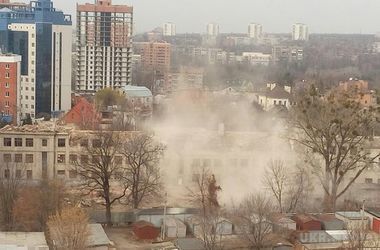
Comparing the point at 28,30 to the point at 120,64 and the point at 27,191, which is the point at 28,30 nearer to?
the point at 120,64

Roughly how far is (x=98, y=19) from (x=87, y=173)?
52.8 ft

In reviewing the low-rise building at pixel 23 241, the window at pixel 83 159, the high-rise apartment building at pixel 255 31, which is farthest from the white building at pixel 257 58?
the low-rise building at pixel 23 241

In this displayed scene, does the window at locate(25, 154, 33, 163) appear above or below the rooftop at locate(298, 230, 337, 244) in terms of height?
above

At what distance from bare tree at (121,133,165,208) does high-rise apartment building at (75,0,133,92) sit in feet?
42.6

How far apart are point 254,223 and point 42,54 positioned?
13.0 metres

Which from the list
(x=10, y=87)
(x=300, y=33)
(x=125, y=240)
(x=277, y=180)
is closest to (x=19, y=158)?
(x=125, y=240)

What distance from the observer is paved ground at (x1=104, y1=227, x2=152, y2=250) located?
300 inches

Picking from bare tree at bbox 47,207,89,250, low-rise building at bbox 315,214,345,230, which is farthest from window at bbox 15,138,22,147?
low-rise building at bbox 315,214,345,230

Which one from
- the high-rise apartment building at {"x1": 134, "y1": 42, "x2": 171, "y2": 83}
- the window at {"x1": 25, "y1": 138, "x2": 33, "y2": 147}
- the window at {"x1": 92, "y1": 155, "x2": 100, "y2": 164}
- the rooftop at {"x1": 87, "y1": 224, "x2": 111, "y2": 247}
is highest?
the high-rise apartment building at {"x1": 134, "y1": 42, "x2": 171, "y2": 83}

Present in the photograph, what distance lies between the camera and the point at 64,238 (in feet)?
21.0

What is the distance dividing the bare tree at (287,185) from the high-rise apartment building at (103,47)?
13784mm

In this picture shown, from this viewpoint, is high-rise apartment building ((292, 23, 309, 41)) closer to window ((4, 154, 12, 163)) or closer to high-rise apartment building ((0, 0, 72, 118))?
high-rise apartment building ((0, 0, 72, 118))

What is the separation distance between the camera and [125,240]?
789 centimetres

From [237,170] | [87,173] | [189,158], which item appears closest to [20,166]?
[87,173]
